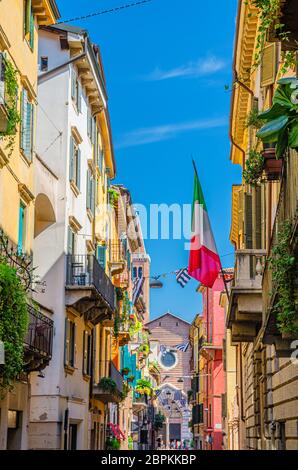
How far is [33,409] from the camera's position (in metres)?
24.7

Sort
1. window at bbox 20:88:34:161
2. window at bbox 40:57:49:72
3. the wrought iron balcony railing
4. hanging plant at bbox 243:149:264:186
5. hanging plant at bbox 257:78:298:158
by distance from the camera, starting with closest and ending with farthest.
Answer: hanging plant at bbox 257:78:298:158
hanging plant at bbox 243:149:264:186
window at bbox 20:88:34:161
the wrought iron balcony railing
window at bbox 40:57:49:72

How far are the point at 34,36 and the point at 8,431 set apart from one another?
9.24 m

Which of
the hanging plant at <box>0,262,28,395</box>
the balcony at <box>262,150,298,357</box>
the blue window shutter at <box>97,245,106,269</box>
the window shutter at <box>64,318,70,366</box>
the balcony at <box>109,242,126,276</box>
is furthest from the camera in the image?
the balcony at <box>109,242,126,276</box>

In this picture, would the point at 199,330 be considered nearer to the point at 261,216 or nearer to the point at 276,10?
the point at 261,216

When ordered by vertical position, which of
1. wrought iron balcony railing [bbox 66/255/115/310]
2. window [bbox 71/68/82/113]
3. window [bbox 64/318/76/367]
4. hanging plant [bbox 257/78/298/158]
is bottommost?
hanging plant [bbox 257/78/298/158]

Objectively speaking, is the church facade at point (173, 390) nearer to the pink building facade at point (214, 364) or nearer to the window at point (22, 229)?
the pink building facade at point (214, 364)

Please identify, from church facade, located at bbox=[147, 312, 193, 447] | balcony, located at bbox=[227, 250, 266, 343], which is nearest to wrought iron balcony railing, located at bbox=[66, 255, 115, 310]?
balcony, located at bbox=[227, 250, 266, 343]

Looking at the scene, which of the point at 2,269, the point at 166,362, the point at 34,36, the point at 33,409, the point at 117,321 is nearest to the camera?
the point at 2,269

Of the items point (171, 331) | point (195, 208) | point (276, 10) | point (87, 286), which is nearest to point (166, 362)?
point (171, 331)

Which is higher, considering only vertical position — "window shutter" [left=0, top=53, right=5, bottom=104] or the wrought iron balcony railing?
"window shutter" [left=0, top=53, right=5, bottom=104]

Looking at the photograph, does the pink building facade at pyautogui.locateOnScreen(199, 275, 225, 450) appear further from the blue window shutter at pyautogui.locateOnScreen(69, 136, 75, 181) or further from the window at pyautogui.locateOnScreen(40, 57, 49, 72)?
the window at pyautogui.locateOnScreen(40, 57, 49, 72)

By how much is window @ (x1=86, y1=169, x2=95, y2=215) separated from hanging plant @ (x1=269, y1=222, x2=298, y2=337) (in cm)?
2048

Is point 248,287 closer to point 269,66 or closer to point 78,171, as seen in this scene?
point 269,66

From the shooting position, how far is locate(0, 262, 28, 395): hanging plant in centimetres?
1525
